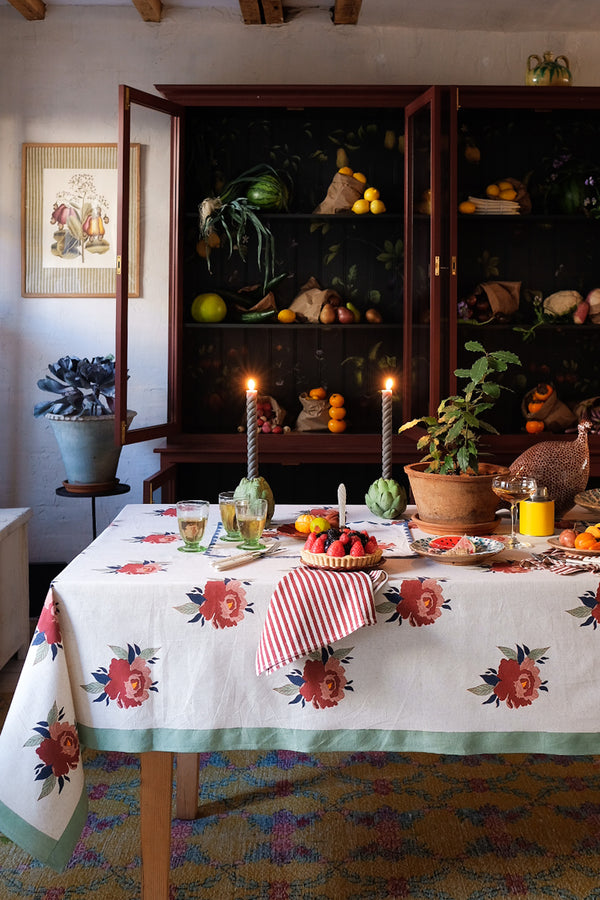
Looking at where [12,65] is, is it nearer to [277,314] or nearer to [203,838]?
[277,314]

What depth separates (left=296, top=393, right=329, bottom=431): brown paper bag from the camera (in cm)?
394

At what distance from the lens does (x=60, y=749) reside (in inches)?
64.1

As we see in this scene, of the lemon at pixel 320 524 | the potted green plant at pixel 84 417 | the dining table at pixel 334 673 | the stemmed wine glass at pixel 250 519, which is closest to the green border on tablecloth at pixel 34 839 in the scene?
the dining table at pixel 334 673

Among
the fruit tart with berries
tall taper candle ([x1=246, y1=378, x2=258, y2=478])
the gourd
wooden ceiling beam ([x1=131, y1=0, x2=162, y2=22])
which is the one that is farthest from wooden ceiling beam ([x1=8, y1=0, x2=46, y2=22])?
the fruit tart with berries

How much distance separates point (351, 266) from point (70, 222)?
4.29 ft

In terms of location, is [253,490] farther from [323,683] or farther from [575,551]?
[575,551]

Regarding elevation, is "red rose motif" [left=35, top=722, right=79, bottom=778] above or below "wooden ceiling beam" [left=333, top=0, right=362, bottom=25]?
below

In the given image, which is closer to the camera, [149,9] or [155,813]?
[155,813]

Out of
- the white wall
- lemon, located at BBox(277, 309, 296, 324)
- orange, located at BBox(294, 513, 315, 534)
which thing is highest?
the white wall

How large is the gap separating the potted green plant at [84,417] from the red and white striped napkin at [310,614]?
1980mm

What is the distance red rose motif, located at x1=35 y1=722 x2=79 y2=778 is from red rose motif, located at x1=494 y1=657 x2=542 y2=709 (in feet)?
2.71

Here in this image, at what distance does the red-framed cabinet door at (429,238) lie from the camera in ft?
11.6

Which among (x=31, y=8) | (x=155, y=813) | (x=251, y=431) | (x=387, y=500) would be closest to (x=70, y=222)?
(x=31, y=8)

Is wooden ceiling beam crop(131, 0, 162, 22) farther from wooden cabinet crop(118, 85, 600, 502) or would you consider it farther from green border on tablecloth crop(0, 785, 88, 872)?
green border on tablecloth crop(0, 785, 88, 872)
